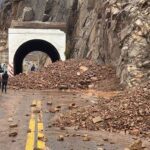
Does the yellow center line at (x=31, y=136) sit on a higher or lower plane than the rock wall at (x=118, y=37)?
lower

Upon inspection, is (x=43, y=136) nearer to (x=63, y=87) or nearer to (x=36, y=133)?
(x=36, y=133)

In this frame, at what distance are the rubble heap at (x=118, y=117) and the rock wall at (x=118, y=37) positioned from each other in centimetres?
1118

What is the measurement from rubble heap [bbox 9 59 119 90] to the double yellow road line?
13.9 m

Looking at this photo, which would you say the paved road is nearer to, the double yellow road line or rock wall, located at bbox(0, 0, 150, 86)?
the double yellow road line

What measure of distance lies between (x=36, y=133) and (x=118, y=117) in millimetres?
2820

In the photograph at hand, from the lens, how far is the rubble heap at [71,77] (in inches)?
1298

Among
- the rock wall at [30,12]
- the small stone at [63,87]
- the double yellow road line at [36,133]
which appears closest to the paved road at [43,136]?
the double yellow road line at [36,133]

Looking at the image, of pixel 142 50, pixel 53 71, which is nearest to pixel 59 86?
pixel 53 71

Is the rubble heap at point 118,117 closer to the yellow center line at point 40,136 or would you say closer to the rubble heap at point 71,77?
the yellow center line at point 40,136

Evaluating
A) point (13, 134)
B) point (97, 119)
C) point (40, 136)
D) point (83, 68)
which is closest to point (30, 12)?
point (83, 68)

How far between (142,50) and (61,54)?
20516 mm

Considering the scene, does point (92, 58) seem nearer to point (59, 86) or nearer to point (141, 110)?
point (59, 86)

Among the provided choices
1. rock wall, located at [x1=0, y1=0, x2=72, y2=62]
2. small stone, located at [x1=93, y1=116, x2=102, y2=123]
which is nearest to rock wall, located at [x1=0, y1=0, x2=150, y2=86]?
rock wall, located at [x1=0, y1=0, x2=72, y2=62]

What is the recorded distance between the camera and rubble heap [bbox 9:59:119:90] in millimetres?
32969
